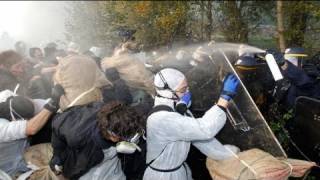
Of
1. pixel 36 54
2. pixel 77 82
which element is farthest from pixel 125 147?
pixel 36 54

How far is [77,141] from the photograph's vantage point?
3322 mm

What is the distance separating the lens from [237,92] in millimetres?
3447

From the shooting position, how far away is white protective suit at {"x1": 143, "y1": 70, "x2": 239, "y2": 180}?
3.28 metres

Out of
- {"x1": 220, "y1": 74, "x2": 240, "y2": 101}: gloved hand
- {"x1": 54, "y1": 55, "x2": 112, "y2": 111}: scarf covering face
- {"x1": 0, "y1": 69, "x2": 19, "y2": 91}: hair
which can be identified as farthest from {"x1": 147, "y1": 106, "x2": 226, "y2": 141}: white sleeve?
{"x1": 0, "y1": 69, "x2": 19, "y2": 91}: hair

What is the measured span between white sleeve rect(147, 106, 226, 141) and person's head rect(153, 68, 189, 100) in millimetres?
182

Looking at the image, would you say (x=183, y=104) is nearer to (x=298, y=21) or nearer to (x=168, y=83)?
(x=168, y=83)

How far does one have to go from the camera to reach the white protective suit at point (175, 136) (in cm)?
328

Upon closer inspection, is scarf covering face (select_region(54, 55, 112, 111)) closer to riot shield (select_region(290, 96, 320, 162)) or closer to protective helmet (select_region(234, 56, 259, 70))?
protective helmet (select_region(234, 56, 259, 70))

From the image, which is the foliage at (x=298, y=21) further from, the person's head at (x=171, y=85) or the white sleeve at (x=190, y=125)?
the white sleeve at (x=190, y=125)

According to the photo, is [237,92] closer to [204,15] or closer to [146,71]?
[146,71]

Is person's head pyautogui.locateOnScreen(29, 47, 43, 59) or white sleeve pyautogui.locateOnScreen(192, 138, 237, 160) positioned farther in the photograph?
person's head pyautogui.locateOnScreen(29, 47, 43, 59)

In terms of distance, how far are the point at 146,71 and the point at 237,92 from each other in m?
2.02

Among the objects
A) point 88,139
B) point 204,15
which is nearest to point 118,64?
point 88,139

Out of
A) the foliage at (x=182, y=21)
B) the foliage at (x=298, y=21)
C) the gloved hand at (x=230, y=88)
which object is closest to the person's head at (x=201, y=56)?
the gloved hand at (x=230, y=88)
